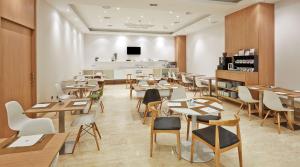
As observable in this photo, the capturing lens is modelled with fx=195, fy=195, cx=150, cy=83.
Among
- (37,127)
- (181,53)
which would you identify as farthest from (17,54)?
(181,53)

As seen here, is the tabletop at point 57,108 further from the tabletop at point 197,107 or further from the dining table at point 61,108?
the tabletop at point 197,107

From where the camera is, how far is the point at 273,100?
14.1 ft

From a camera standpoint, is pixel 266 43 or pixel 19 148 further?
pixel 266 43

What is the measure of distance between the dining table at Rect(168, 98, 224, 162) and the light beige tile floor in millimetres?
166

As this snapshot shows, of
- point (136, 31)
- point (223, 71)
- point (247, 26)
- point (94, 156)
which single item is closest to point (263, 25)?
point (247, 26)

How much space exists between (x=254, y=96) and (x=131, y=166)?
4.73 m

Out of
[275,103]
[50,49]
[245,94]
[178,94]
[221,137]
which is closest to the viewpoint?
[221,137]

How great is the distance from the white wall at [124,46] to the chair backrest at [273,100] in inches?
384

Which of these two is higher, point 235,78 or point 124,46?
point 124,46

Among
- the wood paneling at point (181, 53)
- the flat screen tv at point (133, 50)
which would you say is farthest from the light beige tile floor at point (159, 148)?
the flat screen tv at point (133, 50)

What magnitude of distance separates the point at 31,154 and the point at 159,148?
224cm

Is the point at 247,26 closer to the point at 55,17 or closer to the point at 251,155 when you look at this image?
the point at 251,155

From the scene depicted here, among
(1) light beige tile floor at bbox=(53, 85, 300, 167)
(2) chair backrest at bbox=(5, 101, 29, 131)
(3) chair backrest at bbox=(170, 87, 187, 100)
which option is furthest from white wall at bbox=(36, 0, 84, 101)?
(3) chair backrest at bbox=(170, 87, 187, 100)

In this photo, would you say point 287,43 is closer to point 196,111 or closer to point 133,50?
point 196,111
